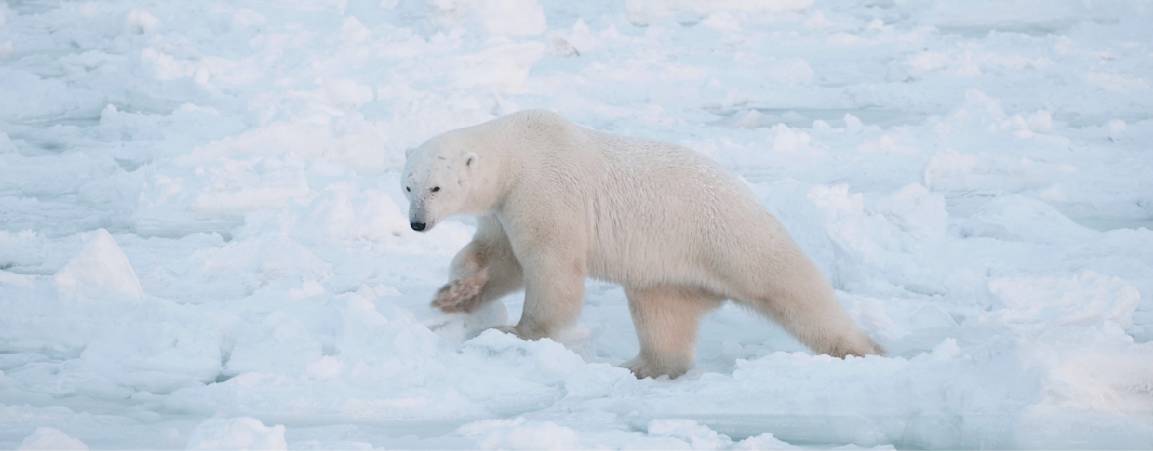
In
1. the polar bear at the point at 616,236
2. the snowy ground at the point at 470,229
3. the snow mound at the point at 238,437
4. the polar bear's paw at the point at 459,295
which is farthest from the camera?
the polar bear's paw at the point at 459,295

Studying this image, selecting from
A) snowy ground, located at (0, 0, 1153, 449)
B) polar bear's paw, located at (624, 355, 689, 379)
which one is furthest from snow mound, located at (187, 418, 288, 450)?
polar bear's paw, located at (624, 355, 689, 379)

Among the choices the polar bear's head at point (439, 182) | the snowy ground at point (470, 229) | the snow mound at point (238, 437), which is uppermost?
the snow mound at point (238, 437)

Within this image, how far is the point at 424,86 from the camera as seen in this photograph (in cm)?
871

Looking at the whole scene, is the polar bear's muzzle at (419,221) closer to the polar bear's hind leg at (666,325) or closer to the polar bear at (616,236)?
the polar bear at (616,236)

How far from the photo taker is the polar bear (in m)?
3.79

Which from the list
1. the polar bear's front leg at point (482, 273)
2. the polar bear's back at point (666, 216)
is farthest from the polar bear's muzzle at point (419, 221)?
the polar bear's back at point (666, 216)

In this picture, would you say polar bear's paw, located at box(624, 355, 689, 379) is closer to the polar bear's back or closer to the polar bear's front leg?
the polar bear's back

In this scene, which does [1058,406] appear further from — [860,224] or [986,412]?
[860,224]

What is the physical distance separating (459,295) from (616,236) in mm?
510

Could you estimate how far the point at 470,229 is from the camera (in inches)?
216

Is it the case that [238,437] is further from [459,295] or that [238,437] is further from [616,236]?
[616,236]

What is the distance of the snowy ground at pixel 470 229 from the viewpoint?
2.97 metres

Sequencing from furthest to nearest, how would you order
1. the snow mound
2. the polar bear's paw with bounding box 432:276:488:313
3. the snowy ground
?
1. the polar bear's paw with bounding box 432:276:488:313
2. the snowy ground
3. the snow mound

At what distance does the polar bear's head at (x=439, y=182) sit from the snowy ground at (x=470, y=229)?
316mm
